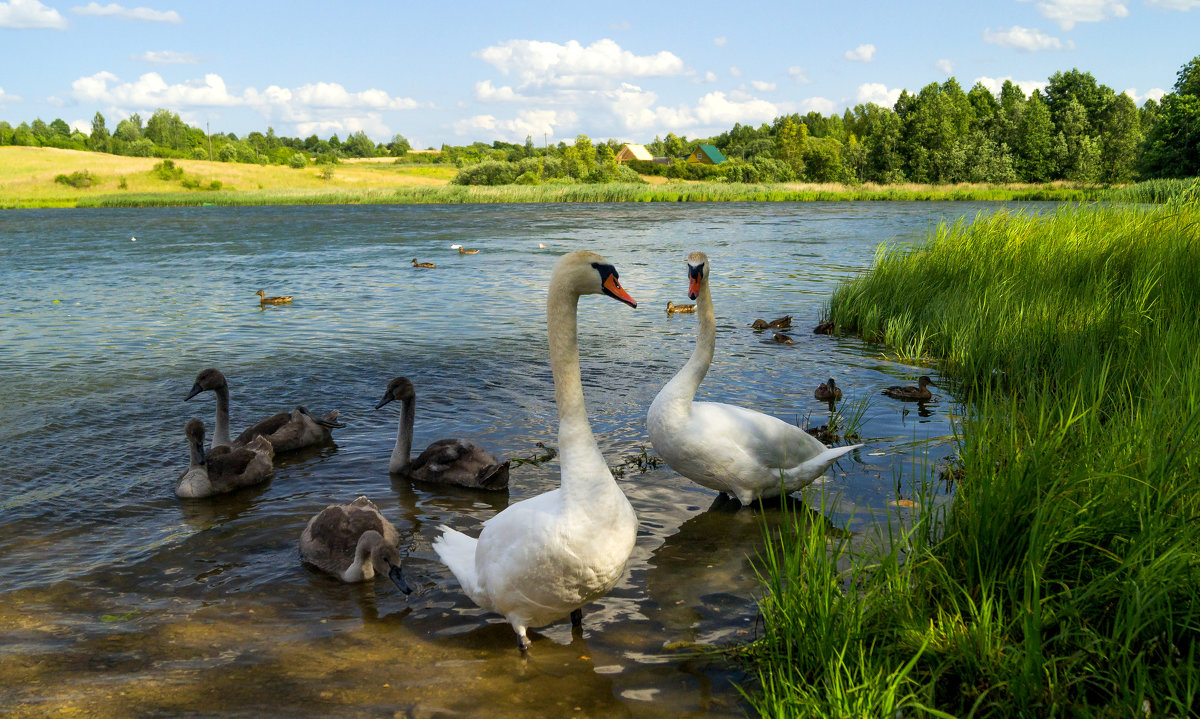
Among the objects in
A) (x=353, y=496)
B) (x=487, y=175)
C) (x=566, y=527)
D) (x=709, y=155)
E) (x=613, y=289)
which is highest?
(x=709, y=155)

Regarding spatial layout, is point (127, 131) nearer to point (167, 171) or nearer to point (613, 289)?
point (167, 171)

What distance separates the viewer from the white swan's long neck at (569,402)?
4.00 meters

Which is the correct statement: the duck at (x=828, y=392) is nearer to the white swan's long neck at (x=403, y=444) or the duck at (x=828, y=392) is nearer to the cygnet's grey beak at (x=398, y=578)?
the white swan's long neck at (x=403, y=444)

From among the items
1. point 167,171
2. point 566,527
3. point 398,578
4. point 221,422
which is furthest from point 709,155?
point 566,527

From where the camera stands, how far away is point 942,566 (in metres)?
3.42

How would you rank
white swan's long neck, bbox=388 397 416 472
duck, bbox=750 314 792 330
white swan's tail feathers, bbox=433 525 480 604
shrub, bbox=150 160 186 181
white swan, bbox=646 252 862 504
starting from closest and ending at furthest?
white swan's tail feathers, bbox=433 525 480 604
white swan, bbox=646 252 862 504
white swan's long neck, bbox=388 397 416 472
duck, bbox=750 314 792 330
shrub, bbox=150 160 186 181

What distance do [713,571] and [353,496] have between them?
3.37m

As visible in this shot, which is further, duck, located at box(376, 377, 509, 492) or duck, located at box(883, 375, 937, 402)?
duck, located at box(883, 375, 937, 402)

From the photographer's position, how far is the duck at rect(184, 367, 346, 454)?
7.94m

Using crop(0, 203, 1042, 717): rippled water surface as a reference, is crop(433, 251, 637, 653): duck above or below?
above

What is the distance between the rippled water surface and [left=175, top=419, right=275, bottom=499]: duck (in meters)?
0.16

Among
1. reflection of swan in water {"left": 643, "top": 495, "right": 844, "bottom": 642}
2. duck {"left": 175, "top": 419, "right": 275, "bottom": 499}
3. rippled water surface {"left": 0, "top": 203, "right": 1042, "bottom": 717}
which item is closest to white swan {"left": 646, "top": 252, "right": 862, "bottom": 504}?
reflection of swan in water {"left": 643, "top": 495, "right": 844, "bottom": 642}

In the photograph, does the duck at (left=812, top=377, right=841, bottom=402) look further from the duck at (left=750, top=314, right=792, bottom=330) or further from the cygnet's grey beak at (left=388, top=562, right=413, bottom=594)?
the cygnet's grey beak at (left=388, top=562, right=413, bottom=594)

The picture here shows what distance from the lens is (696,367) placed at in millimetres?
6207
